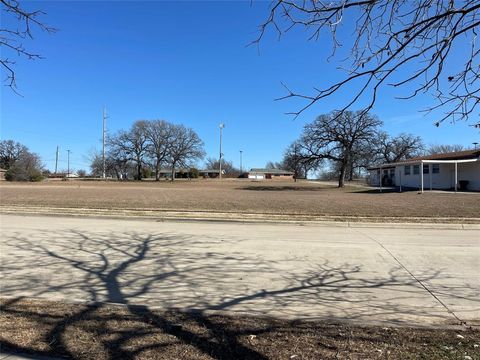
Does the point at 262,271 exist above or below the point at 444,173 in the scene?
below

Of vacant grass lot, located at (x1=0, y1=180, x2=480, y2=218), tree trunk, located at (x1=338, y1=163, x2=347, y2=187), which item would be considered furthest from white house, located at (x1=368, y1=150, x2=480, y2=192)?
vacant grass lot, located at (x1=0, y1=180, x2=480, y2=218)

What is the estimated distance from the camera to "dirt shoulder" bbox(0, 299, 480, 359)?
3869mm

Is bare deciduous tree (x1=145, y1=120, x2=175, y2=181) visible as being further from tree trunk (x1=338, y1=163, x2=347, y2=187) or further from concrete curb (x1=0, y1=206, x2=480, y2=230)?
concrete curb (x1=0, y1=206, x2=480, y2=230)

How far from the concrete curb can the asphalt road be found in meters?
1.76

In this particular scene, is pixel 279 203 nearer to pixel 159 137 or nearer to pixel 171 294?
pixel 171 294

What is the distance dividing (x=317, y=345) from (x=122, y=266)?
4836mm

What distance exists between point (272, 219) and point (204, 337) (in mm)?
11998

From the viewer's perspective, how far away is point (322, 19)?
391cm

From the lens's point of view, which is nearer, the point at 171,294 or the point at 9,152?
the point at 171,294

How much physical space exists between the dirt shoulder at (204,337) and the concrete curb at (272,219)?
10.6 m

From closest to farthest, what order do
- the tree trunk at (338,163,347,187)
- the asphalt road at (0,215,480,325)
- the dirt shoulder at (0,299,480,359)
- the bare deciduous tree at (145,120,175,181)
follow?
1. the dirt shoulder at (0,299,480,359)
2. the asphalt road at (0,215,480,325)
3. the tree trunk at (338,163,347,187)
4. the bare deciduous tree at (145,120,175,181)

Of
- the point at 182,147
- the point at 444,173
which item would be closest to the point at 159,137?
the point at 182,147

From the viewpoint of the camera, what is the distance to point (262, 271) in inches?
303

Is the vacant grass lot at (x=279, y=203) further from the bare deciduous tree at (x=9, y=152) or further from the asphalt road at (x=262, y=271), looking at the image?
the bare deciduous tree at (x=9, y=152)
